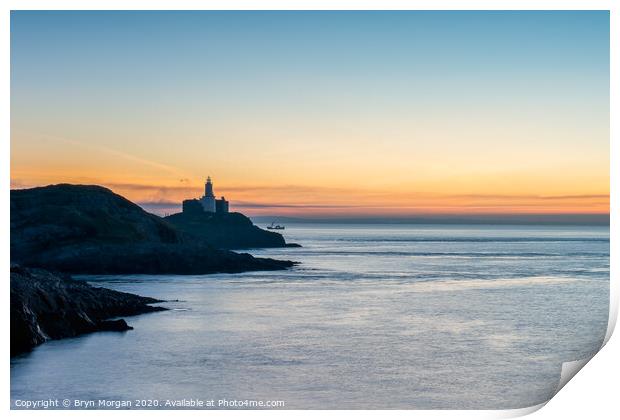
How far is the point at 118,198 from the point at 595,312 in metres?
28.5

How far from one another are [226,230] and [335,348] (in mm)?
50685

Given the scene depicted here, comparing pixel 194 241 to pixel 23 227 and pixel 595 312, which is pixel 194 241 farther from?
pixel 595 312

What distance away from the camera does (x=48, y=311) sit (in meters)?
16.3

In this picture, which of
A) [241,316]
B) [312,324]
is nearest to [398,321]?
[312,324]

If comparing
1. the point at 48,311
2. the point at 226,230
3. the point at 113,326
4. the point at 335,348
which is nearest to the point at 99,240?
the point at 113,326

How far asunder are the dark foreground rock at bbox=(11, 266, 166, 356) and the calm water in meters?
0.43

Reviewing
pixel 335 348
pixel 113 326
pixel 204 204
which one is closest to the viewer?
pixel 335 348

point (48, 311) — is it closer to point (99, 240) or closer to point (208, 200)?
point (99, 240)

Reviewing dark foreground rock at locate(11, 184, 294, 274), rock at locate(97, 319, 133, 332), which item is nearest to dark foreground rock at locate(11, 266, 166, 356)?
rock at locate(97, 319, 133, 332)

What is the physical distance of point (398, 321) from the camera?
20.4 meters

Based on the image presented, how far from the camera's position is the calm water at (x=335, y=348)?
40.4 ft

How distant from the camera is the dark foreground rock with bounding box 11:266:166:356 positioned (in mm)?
14719

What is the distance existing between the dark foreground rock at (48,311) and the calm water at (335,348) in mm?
428

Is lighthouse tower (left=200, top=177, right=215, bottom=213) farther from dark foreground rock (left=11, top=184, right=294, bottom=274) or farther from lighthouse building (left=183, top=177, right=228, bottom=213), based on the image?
dark foreground rock (left=11, top=184, right=294, bottom=274)
